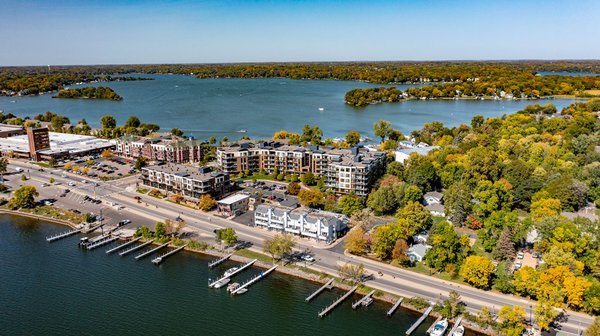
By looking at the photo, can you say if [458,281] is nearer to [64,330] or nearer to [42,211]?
[64,330]

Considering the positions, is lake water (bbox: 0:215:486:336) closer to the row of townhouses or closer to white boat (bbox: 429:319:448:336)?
white boat (bbox: 429:319:448:336)

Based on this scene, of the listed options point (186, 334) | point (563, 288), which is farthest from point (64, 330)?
point (563, 288)

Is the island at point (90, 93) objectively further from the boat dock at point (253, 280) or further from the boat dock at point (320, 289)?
the boat dock at point (320, 289)

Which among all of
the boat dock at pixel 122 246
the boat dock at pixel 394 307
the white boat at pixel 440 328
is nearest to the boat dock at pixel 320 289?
the boat dock at pixel 394 307

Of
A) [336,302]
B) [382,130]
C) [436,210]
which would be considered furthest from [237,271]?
[382,130]

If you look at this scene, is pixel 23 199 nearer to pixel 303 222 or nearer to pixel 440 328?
pixel 303 222

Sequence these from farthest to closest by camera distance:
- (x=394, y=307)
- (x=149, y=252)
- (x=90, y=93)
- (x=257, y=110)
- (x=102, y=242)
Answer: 1. (x=90, y=93)
2. (x=257, y=110)
3. (x=102, y=242)
4. (x=149, y=252)
5. (x=394, y=307)
